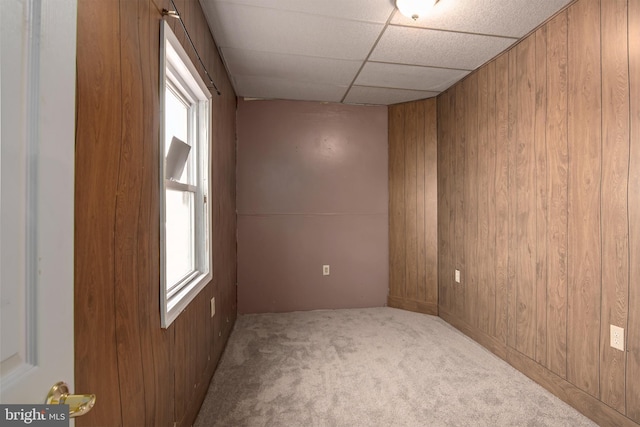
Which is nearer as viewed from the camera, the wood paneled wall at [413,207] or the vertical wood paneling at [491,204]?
the vertical wood paneling at [491,204]

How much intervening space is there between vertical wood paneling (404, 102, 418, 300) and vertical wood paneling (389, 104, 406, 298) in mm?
47

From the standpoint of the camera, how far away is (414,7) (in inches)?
69.2

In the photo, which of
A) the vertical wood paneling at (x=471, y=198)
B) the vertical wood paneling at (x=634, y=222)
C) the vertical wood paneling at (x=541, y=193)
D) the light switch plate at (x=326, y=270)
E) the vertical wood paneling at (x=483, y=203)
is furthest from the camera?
the light switch plate at (x=326, y=270)

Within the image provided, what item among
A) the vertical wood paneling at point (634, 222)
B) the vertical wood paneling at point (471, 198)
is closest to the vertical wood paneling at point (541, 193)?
the vertical wood paneling at point (634, 222)

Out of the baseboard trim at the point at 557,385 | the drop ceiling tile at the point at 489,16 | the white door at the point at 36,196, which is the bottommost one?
the baseboard trim at the point at 557,385

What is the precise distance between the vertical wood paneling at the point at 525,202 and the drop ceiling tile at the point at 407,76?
0.64 meters

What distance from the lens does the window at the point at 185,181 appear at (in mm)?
1557

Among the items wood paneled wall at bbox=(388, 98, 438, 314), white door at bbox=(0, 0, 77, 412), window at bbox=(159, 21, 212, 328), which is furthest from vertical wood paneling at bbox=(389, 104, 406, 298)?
white door at bbox=(0, 0, 77, 412)

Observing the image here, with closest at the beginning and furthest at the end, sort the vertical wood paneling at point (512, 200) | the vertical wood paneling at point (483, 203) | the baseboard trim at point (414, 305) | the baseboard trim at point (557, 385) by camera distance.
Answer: the baseboard trim at point (557, 385), the vertical wood paneling at point (512, 200), the vertical wood paneling at point (483, 203), the baseboard trim at point (414, 305)

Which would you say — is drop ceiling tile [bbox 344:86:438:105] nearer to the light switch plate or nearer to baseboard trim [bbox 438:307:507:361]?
the light switch plate

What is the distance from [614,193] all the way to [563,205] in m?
0.29

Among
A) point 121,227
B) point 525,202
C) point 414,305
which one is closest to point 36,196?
point 121,227

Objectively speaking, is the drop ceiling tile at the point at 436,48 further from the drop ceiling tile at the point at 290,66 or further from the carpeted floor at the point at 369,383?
the carpeted floor at the point at 369,383

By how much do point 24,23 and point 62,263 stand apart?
41cm
